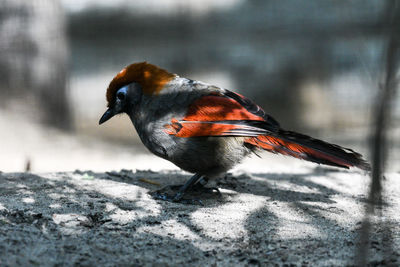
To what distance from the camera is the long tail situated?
10.1ft

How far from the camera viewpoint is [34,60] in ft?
23.3

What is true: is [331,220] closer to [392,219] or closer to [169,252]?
[392,219]

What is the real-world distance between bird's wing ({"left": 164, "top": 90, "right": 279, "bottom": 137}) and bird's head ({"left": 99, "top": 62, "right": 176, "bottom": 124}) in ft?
1.15

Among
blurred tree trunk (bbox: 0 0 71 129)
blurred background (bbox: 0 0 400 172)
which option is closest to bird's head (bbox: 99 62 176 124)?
blurred background (bbox: 0 0 400 172)

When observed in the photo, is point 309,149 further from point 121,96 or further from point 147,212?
point 121,96

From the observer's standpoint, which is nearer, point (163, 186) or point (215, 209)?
point (215, 209)

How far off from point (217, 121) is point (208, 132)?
11 cm

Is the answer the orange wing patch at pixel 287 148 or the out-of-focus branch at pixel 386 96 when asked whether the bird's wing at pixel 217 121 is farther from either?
the out-of-focus branch at pixel 386 96

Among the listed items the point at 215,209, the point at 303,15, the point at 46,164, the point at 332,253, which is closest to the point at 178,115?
the point at 215,209

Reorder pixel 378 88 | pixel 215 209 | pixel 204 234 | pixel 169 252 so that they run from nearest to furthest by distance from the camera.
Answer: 1. pixel 378 88
2. pixel 169 252
3. pixel 204 234
4. pixel 215 209

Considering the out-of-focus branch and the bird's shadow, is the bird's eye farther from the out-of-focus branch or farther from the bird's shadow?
the out-of-focus branch

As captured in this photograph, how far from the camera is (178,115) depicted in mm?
3357

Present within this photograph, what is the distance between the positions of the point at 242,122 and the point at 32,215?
5.05 feet

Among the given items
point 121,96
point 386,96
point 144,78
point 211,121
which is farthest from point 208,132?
point 386,96
